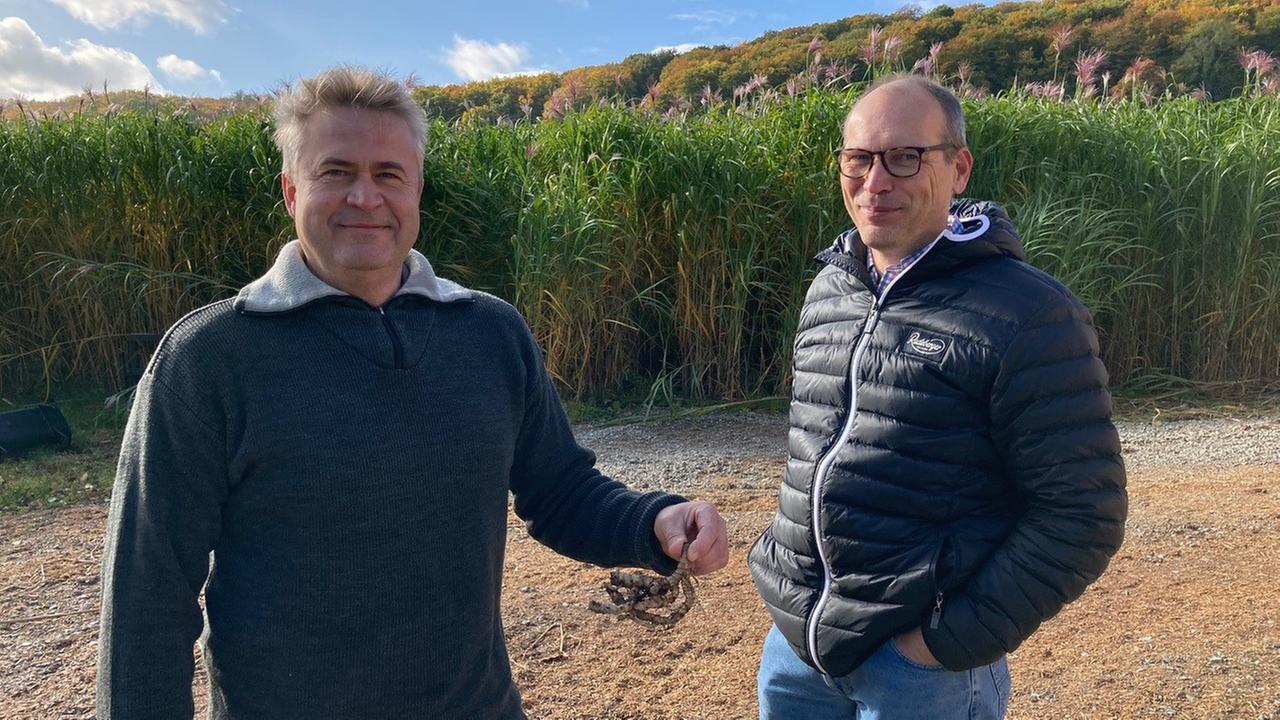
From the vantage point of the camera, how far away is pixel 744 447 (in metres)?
5.75

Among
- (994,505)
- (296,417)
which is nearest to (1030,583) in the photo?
(994,505)

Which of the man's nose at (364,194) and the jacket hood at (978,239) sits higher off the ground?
the man's nose at (364,194)

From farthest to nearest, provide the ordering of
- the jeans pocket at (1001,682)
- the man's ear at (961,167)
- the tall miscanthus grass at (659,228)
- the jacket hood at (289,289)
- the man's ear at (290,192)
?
the tall miscanthus grass at (659,228) → the man's ear at (961,167) → the jeans pocket at (1001,682) → the man's ear at (290,192) → the jacket hood at (289,289)

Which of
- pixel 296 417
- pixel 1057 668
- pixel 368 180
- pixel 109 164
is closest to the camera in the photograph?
pixel 296 417

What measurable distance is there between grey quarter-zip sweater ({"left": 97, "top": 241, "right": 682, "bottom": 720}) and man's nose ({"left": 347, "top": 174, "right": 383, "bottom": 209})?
5.4 inches

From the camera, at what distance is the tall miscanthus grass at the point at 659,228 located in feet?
21.1

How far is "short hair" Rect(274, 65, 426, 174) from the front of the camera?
1.47 m

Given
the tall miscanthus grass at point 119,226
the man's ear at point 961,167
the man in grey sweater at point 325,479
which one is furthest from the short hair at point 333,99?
the tall miscanthus grass at point 119,226

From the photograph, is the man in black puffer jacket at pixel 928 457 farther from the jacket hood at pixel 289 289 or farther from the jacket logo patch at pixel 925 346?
the jacket hood at pixel 289 289

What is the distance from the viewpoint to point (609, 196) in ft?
21.1

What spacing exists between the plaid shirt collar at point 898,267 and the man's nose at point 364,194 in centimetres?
92

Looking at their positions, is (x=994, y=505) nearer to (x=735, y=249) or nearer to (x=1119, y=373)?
(x=735, y=249)

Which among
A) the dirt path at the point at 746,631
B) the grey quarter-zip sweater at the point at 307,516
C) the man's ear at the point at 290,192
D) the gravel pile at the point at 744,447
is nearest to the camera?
the grey quarter-zip sweater at the point at 307,516

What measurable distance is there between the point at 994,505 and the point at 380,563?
3.39 feet
